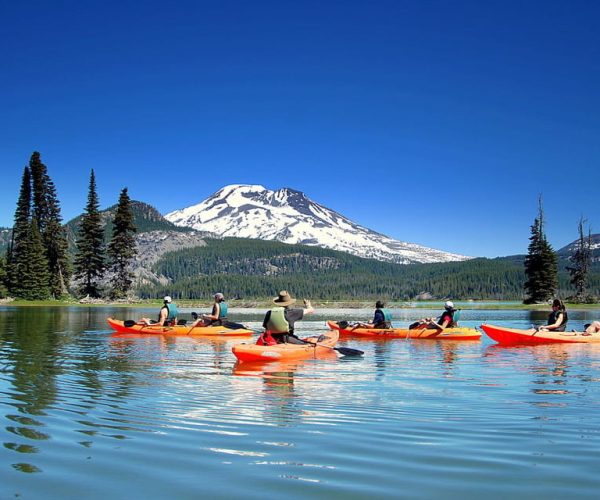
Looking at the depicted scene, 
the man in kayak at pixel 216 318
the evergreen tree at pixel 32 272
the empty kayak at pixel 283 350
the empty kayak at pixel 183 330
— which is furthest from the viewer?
the evergreen tree at pixel 32 272

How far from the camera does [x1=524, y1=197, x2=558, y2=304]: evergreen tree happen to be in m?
95.6

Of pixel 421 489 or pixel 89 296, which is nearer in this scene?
pixel 421 489

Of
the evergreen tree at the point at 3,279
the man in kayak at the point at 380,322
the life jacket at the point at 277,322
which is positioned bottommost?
the man in kayak at the point at 380,322

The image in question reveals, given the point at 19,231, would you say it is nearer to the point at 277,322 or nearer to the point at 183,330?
the point at 183,330

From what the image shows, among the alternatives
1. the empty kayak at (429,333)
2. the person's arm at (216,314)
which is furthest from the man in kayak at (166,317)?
the empty kayak at (429,333)

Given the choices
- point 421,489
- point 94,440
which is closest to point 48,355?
point 94,440

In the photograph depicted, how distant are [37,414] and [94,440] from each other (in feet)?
7.97

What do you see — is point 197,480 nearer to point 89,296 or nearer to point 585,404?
point 585,404

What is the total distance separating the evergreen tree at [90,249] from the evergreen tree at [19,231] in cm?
806

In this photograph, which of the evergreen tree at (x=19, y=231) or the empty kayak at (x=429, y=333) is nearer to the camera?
the empty kayak at (x=429, y=333)

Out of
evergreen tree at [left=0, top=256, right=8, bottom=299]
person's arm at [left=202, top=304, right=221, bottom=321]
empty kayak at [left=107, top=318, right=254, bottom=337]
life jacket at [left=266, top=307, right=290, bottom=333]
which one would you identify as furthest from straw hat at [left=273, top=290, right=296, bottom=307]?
evergreen tree at [left=0, top=256, right=8, bottom=299]

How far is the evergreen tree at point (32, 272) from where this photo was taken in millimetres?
84375

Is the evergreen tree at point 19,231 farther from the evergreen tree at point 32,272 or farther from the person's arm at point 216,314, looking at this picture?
the person's arm at point 216,314

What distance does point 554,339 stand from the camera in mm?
27250
